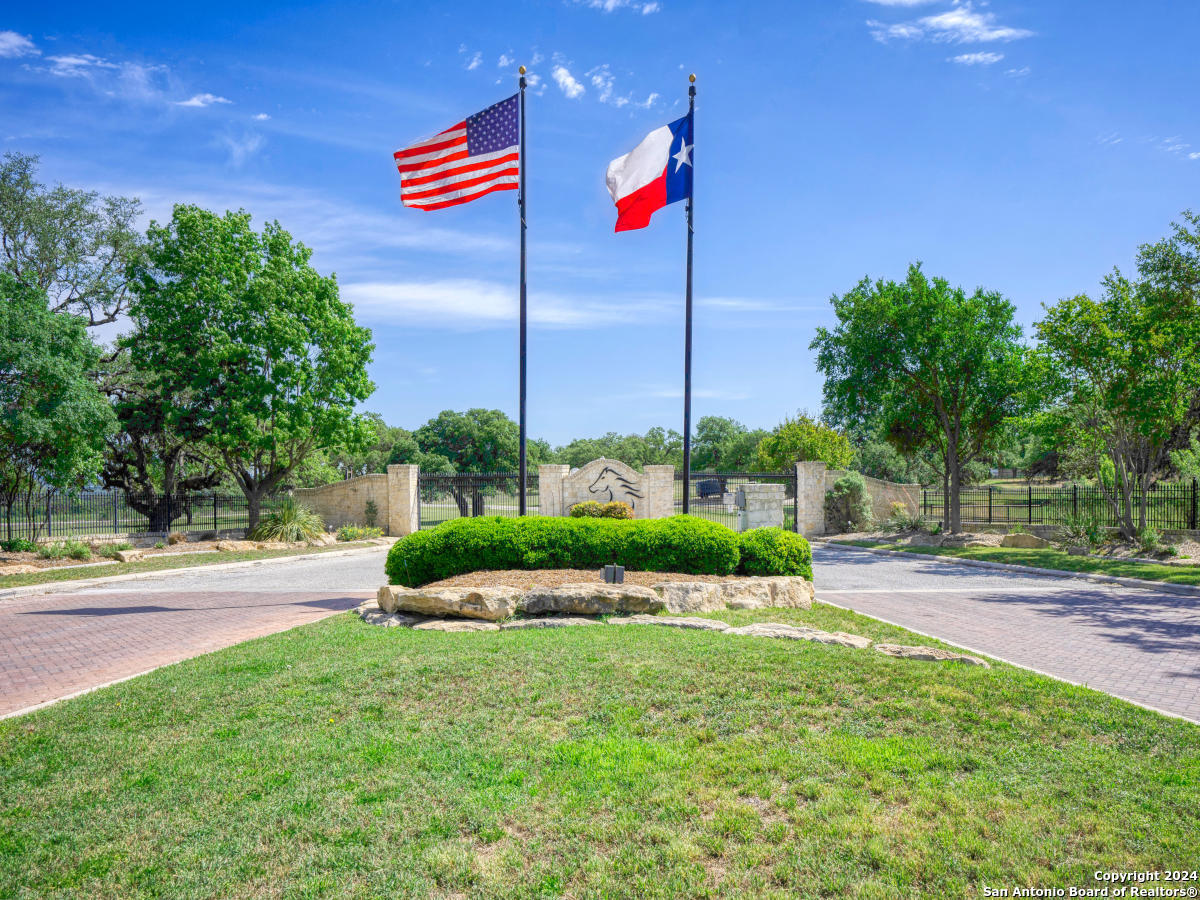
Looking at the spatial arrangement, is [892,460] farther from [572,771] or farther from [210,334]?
[572,771]

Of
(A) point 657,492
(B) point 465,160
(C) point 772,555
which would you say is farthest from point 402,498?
(C) point 772,555

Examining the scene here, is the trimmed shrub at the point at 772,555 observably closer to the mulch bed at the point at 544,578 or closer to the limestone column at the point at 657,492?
the mulch bed at the point at 544,578

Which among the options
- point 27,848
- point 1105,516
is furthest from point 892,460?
point 27,848

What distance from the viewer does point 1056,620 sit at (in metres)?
10.5

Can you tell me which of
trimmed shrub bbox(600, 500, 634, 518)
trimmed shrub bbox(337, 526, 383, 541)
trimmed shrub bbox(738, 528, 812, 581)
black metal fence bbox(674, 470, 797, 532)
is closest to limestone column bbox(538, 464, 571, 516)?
trimmed shrub bbox(600, 500, 634, 518)

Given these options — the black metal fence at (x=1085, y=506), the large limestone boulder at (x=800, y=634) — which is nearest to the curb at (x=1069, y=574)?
the black metal fence at (x=1085, y=506)

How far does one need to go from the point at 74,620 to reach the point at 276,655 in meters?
5.64

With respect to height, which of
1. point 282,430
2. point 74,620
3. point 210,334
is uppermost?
point 210,334

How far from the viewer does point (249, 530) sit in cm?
2522

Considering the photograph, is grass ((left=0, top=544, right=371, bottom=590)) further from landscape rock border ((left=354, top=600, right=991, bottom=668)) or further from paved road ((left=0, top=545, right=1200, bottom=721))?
landscape rock border ((left=354, top=600, right=991, bottom=668))

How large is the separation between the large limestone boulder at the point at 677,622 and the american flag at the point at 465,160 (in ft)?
26.5

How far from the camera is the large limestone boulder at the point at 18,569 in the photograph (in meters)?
15.8

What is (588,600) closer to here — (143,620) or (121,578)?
(143,620)

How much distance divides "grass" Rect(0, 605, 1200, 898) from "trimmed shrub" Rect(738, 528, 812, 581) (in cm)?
474
